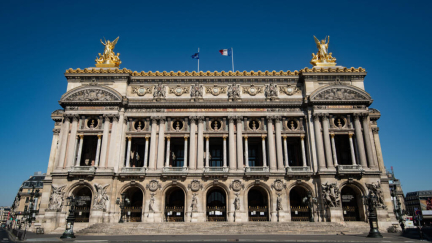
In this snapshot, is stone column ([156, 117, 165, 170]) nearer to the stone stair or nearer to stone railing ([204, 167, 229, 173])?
stone railing ([204, 167, 229, 173])

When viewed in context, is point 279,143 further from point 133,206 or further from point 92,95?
point 92,95

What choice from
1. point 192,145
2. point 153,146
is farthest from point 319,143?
point 153,146

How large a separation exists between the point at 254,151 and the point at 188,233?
19.0 metres

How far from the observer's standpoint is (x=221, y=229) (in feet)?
110

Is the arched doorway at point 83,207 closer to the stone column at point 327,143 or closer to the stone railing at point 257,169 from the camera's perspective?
the stone railing at point 257,169

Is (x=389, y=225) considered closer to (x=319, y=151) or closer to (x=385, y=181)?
(x=385, y=181)

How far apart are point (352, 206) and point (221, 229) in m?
18.6

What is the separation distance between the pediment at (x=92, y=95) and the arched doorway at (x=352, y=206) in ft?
107

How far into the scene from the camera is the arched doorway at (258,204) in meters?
40.5

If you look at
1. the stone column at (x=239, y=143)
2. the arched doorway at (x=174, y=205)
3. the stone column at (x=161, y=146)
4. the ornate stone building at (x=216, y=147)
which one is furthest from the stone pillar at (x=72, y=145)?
the stone column at (x=239, y=143)

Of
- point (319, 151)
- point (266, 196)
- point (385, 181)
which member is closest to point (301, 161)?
point (319, 151)

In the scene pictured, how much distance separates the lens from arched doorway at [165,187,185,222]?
134 feet

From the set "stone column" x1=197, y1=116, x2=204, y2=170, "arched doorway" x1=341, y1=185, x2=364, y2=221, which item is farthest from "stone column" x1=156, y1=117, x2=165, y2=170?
"arched doorway" x1=341, y1=185, x2=364, y2=221

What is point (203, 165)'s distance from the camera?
42.9 m
